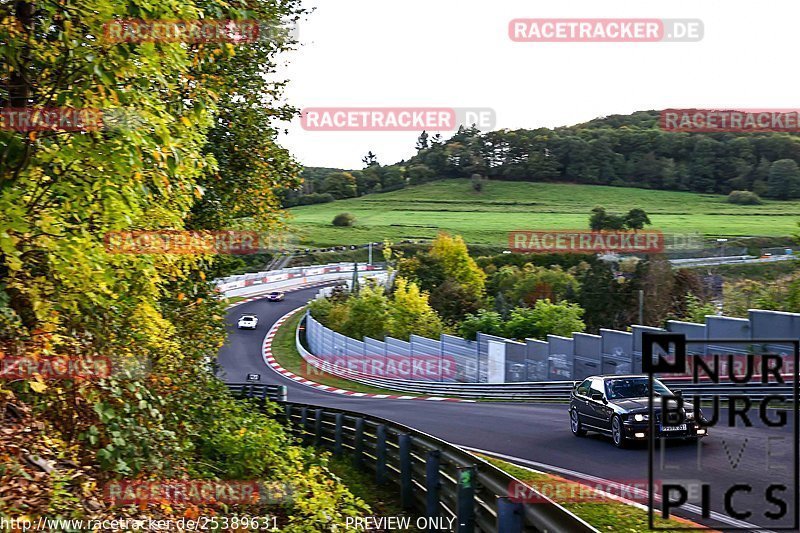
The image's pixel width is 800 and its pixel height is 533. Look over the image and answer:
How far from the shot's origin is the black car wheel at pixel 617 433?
14.0 metres

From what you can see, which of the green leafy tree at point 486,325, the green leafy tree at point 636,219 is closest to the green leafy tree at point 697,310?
the green leafy tree at point 486,325

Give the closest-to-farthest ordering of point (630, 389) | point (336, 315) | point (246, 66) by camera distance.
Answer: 1. point (630, 389)
2. point (246, 66)
3. point (336, 315)

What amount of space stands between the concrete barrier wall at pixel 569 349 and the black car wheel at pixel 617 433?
285 cm

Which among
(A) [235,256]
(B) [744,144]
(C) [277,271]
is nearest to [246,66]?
(A) [235,256]

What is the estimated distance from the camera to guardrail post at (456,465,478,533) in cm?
743

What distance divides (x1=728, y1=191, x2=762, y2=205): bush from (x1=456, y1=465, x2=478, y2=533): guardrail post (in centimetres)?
7563

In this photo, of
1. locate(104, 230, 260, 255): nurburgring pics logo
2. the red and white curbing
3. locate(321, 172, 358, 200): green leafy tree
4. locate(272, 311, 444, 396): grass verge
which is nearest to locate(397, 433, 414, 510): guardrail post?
locate(104, 230, 260, 255): nurburgring pics logo

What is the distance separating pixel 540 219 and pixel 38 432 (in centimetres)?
7502

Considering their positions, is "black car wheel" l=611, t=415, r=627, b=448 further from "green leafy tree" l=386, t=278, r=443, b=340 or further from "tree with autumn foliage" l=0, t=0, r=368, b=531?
"green leafy tree" l=386, t=278, r=443, b=340

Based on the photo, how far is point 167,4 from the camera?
283 inches

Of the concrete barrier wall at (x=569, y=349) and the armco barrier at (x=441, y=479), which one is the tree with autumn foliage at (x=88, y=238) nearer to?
the armco barrier at (x=441, y=479)

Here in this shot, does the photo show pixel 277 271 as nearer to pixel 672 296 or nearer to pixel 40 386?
pixel 672 296

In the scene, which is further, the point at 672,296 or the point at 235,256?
the point at 672,296
